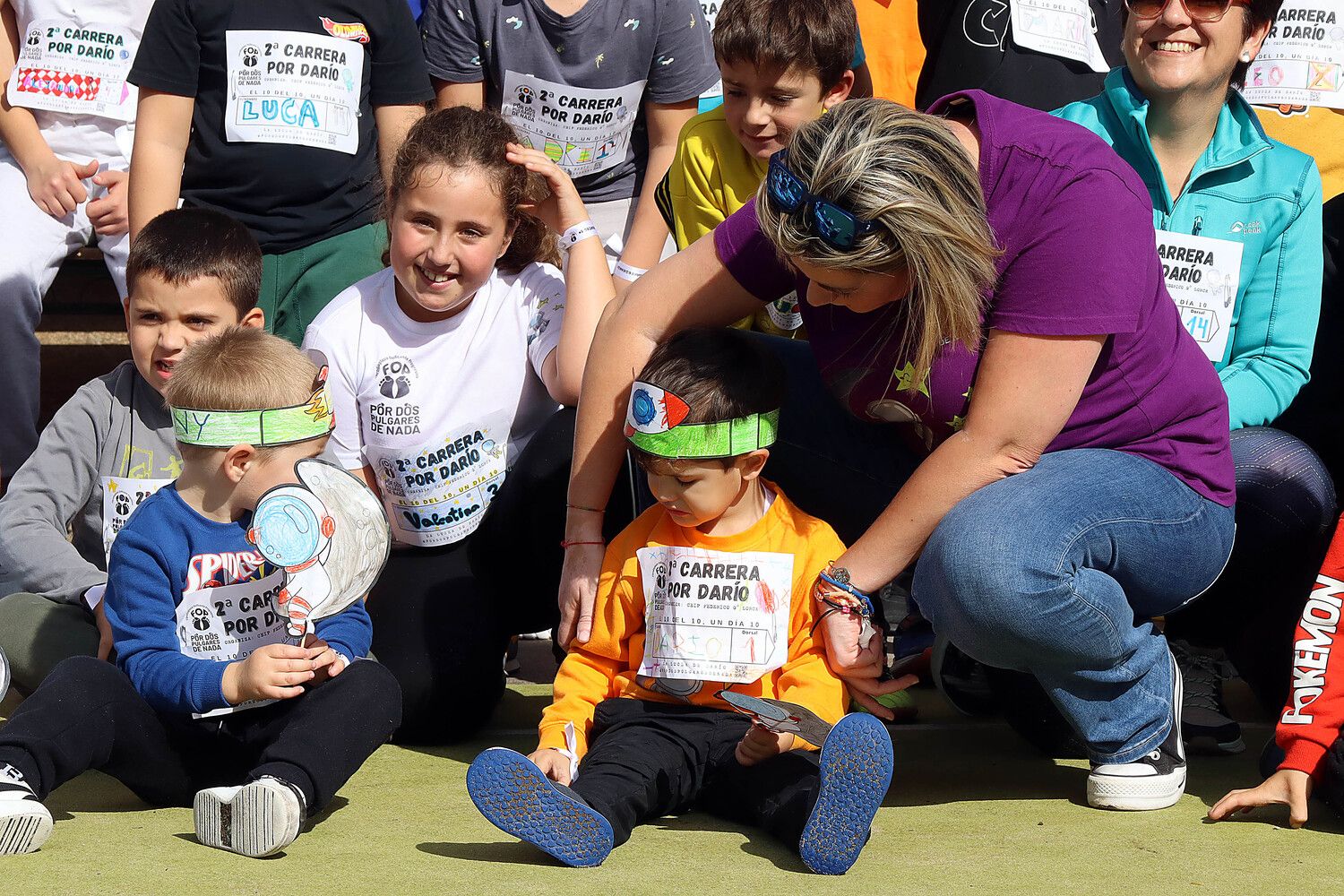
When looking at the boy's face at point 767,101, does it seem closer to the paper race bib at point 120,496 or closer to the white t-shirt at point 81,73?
the paper race bib at point 120,496

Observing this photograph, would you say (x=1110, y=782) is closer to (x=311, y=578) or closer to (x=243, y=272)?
(x=311, y=578)

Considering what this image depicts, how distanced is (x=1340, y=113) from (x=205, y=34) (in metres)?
2.97

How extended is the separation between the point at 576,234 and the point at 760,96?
1.67ft

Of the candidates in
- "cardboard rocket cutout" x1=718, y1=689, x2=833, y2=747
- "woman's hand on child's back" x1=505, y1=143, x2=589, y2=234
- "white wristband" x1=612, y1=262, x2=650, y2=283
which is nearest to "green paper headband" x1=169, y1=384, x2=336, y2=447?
"woman's hand on child's back" x1=505, y1=143, x2=589, y2=234

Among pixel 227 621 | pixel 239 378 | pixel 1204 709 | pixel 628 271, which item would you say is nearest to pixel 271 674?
pixel 227 621

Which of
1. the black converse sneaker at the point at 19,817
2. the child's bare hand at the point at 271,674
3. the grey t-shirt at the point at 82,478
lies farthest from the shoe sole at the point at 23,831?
the grey t-shirt at the point at 82,478

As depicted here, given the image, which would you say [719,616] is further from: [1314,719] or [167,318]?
[167,318]

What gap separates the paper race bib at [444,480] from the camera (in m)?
3.08

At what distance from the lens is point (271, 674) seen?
235 cm

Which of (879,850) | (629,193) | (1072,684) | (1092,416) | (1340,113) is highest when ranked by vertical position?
(1340,113)

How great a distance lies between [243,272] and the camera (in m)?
3.22

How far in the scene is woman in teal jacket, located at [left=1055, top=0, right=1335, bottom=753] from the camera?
301 centimetres

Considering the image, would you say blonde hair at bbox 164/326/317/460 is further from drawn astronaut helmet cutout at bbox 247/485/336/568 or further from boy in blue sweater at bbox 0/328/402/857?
drawn astronaut helmet cutout at bbox 247/485/336/568

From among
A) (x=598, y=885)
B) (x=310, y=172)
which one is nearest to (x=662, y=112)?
(x=310, y=172)
